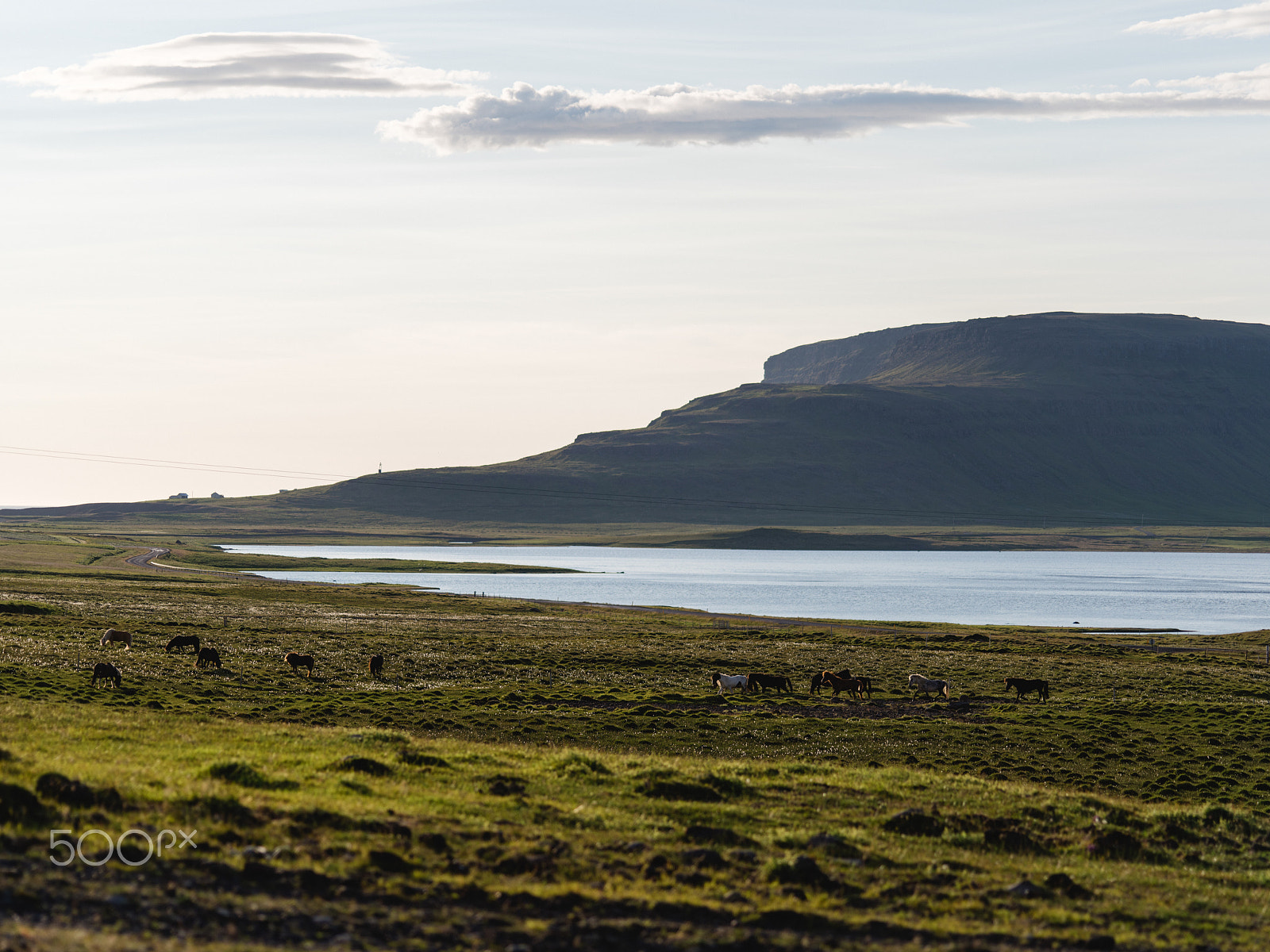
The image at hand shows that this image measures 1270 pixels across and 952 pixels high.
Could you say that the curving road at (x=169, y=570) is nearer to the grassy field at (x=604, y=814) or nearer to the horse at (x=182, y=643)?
the horse at (x=182, y=643)

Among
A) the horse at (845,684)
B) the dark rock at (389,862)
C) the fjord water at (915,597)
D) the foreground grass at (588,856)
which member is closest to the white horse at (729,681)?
the horse at (845,684)

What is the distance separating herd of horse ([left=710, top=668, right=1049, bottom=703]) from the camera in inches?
2018

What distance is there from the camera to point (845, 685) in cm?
5153

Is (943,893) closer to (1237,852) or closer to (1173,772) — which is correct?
(1237,852)

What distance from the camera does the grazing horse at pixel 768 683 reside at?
169ft

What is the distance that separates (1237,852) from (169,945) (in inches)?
740

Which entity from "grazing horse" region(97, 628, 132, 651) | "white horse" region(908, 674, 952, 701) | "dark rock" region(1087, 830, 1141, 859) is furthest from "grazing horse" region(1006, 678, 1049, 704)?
"grazing horse" region(97, 628, 132, 651)

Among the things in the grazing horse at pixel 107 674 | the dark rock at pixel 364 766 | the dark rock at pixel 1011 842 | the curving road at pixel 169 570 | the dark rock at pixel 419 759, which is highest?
the dark rock at pixel 364 766

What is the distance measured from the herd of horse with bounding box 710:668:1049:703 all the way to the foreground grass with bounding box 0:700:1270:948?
25.8 meters

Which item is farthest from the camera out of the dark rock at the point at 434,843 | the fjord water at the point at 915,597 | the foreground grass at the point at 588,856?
the fjord water at the point at 915,597

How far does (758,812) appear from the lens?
69.5 feet

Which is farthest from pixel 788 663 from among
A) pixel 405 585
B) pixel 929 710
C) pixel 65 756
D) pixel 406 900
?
pixel 405 585

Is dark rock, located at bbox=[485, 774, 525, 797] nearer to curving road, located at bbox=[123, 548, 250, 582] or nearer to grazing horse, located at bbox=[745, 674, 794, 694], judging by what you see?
grazing horse, located at bbox=[745, 674, 794, 694]

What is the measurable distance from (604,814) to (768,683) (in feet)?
112
